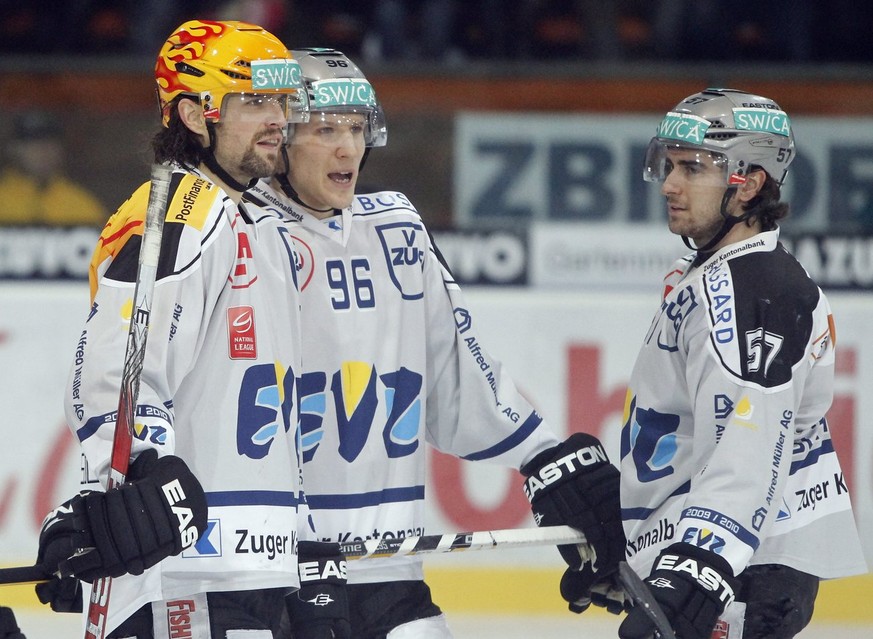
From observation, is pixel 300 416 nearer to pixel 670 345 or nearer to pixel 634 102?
pixel 670 345

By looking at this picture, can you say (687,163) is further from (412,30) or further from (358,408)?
(412,30)

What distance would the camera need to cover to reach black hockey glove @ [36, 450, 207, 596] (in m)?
2.35

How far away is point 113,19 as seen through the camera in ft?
22.3

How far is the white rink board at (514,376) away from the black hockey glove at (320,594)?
2009 mm

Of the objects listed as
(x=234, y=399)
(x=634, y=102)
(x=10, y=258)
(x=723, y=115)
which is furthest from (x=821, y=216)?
(x=234, y=399)

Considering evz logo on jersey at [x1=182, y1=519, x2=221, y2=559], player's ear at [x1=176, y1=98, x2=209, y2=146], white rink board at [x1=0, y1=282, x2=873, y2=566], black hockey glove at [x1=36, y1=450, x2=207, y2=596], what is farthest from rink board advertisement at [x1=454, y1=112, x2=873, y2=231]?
black hockey glove at [x1=36, y1=450, x2=207, y2=596]

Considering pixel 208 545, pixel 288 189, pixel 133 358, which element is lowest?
pixel 208 545

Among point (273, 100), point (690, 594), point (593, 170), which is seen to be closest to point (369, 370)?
point (273, 100)

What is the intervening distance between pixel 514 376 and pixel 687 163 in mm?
2093

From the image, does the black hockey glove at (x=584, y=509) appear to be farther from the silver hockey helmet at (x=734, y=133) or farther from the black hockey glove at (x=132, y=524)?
the black hockey glove at (x=132, y=524)

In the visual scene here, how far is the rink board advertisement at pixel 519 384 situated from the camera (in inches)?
194

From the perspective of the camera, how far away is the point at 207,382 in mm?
2609

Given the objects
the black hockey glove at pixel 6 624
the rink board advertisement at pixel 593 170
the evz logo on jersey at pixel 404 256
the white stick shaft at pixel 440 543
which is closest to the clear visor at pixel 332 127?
the evz logo on jersey at pixel 404 256

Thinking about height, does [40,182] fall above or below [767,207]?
below
